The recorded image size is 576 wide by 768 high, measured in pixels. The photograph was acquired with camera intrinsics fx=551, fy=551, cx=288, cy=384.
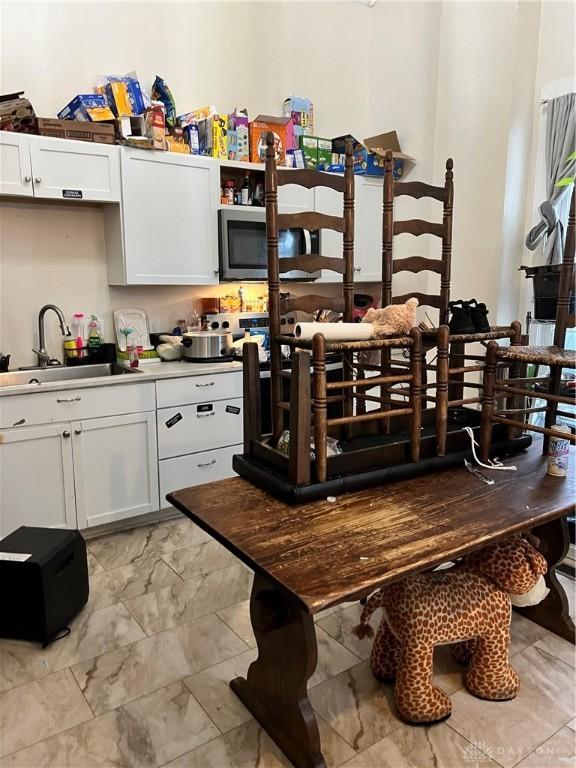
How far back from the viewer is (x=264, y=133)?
142 inches

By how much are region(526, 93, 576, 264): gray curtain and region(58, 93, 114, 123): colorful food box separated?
96.1 inches

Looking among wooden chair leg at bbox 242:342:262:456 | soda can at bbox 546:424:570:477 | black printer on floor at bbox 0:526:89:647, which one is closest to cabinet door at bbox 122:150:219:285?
black printer on floor at bbox 0:526:89:647

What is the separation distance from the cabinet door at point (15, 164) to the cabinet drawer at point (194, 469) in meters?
1.62

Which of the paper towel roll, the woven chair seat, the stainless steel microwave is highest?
the stainless steel microwave

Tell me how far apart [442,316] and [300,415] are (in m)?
0.89

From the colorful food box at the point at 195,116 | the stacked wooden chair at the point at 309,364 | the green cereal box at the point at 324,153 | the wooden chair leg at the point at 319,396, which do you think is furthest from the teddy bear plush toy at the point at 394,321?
the green cereal box at the point at 324,153

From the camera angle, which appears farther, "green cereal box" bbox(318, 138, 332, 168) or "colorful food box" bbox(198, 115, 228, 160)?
"green cereal box" bbox(318, 138, 332, 168)

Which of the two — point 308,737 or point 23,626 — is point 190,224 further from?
point 308,737

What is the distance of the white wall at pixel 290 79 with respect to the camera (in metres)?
3.13

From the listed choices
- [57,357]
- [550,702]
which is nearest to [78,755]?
[550,702]

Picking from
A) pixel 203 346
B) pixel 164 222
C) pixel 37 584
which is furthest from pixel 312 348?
pixel 164 222

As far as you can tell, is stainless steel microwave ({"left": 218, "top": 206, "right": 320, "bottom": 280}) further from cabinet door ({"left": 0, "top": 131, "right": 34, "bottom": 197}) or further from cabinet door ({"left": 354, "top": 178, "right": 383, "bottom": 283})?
cabinet door ({"left": 0, "top": 131, "right": 34, "bottom": 197})

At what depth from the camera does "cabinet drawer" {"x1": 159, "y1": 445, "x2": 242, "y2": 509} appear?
3.18 metres

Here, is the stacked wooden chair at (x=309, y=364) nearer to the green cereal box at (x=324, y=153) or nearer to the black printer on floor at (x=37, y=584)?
the black printer on floor at (x=37, y=584)
